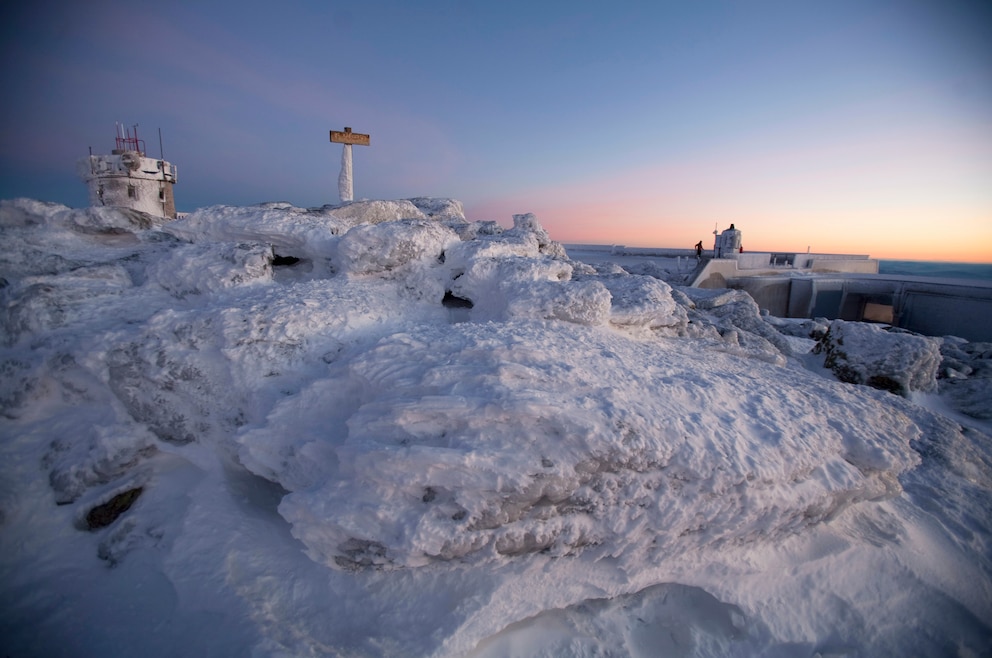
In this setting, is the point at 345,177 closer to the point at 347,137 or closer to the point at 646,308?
the point at 347,137

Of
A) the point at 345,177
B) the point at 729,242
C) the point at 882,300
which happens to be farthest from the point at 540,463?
the point at 729,242

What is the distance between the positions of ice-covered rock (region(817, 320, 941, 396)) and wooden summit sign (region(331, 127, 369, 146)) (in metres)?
12.7

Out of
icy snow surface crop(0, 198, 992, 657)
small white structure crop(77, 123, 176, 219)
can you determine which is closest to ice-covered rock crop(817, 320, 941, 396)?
icy snow surface crop(0, 198, 992, 657)

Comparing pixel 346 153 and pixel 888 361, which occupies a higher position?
pixel 346 153

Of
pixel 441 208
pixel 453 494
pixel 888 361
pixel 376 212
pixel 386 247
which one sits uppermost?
pixel 441 208

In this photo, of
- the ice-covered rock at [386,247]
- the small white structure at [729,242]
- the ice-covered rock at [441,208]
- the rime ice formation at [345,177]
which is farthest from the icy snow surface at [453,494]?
the small white structure at [729,242]

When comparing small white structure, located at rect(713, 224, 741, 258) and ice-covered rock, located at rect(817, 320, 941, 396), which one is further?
small white structure, located at rect(713, 224, 741, 258)

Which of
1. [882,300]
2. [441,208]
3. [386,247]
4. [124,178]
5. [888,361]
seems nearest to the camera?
[386,247]

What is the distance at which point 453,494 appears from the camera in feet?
7.41

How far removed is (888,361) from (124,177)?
22603 mm

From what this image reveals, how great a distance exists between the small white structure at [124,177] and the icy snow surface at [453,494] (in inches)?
631

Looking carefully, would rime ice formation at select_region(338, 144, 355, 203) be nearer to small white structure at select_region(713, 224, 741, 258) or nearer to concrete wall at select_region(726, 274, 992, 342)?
concrete wall at select_region(726, 274, 992, 342)

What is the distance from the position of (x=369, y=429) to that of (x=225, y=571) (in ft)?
3.91

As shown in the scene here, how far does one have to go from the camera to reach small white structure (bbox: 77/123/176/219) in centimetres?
1590
